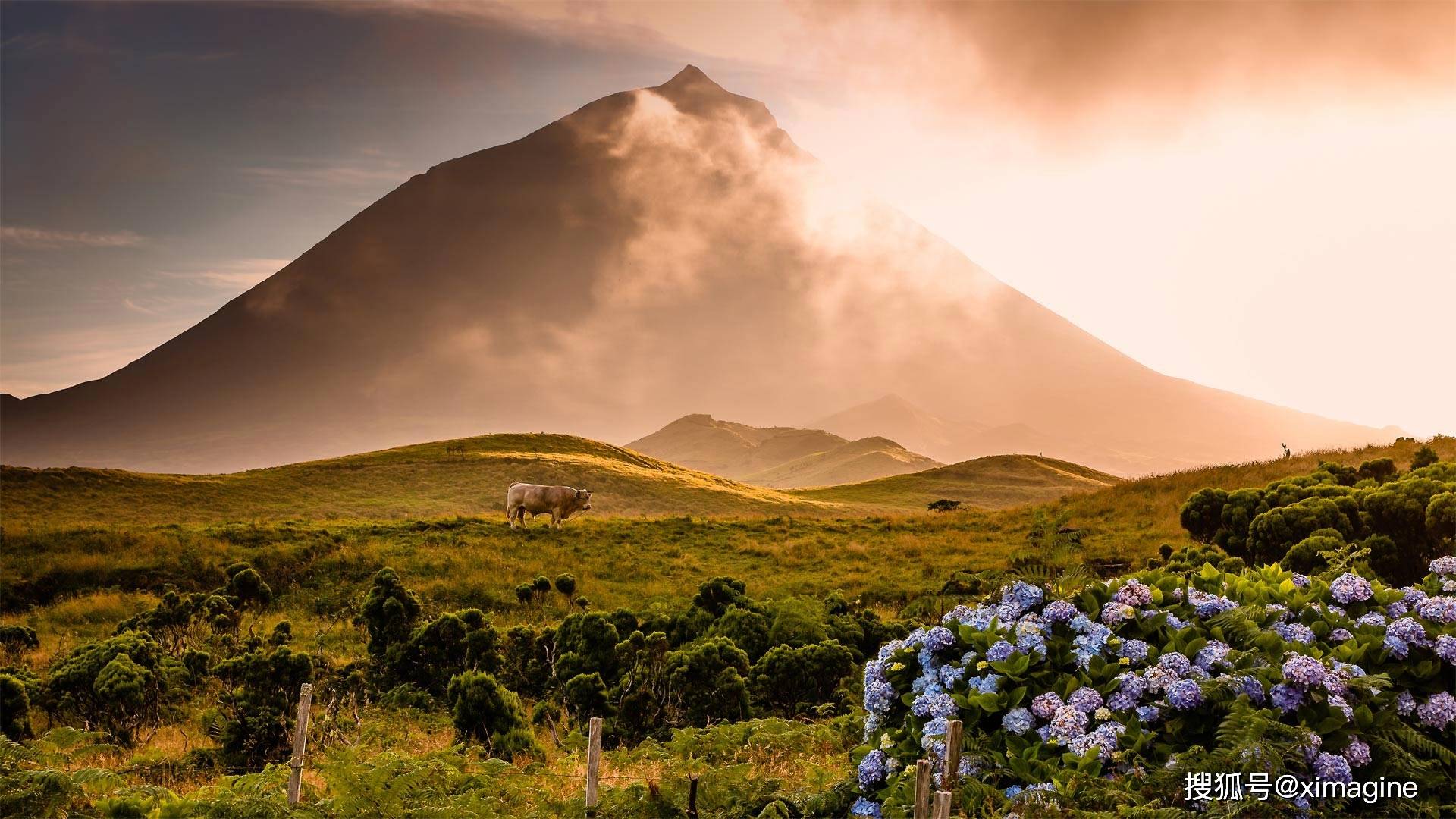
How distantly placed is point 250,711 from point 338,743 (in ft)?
4.67

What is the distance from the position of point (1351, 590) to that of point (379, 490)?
155 ft

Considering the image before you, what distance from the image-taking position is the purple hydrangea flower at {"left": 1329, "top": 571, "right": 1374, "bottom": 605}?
6527mm

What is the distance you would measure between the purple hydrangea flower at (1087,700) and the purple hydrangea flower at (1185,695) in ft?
1.34

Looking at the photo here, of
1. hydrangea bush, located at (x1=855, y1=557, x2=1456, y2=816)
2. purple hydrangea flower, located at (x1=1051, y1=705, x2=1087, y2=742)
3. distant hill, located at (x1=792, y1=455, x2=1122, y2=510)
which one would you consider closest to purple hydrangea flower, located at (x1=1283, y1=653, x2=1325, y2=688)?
hydrangea bush, located at (x1=855, y1=557, x2=1456, y2=816)

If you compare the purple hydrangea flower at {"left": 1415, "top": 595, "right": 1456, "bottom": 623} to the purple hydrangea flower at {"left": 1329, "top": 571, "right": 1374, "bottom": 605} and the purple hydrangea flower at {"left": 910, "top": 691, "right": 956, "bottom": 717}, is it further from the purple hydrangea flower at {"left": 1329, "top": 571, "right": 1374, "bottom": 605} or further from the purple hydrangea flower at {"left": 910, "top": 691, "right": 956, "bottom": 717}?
the purple hydrangea flower at {"left": 910, "top": 691, "right": 956, "bottom": 717}

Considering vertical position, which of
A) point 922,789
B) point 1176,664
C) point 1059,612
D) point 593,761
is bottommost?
point 593,761

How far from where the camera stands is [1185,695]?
5.30 metres

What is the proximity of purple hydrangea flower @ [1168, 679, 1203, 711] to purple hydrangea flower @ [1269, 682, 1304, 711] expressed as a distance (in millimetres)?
466

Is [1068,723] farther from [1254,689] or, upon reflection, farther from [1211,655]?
[1254,689]

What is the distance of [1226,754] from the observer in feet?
16.1

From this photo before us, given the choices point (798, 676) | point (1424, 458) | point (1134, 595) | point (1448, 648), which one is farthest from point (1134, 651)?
point (1424, 458)

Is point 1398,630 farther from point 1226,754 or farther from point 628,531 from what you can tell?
point 628,531

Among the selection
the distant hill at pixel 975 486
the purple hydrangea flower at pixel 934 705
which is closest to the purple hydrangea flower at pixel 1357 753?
the purple hydrangea flower at pixel 934 705

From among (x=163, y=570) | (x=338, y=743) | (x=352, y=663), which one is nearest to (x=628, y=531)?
(x=163, y=570)
